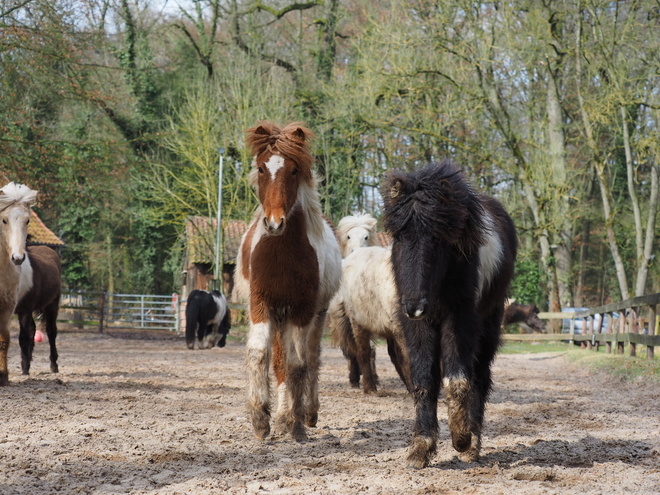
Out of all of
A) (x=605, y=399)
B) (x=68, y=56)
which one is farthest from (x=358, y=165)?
(x=605, y=399)

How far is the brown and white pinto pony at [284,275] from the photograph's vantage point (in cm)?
548

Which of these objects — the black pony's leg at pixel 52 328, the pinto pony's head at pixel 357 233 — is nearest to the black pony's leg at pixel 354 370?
the pinto pony's head at pixel 357 233

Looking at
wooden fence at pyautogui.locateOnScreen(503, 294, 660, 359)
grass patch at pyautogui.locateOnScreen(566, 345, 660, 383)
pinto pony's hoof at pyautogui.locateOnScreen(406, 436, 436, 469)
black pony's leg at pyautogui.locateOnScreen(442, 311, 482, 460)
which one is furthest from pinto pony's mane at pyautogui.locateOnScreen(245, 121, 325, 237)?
wooden fence at pyautogui.locateOnScreen(503, 294, 660, 359)

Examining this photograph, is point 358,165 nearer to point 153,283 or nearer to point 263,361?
point 153,283

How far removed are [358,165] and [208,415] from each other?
2228cm

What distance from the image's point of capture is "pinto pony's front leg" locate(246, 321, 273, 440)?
214 inches

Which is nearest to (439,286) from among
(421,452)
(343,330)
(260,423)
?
(421,452)

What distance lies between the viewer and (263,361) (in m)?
5.46

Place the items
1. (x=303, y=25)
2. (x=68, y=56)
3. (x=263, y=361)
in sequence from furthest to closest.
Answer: (x=303, y=25) < (x=68, y=56) < (x=263, y=361)

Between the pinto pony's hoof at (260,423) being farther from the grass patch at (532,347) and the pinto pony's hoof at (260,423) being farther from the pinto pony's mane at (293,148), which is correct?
the grass patch at (532,347)

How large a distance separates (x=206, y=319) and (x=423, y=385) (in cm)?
1420

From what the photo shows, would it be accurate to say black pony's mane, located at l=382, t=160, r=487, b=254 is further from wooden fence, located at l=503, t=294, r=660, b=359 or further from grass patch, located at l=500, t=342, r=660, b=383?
wooden fence, located at l=503, t=294, r=660, b=359

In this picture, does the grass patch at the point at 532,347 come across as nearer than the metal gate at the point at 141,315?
Yes

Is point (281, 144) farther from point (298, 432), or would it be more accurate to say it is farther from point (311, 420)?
point (311, 420)
